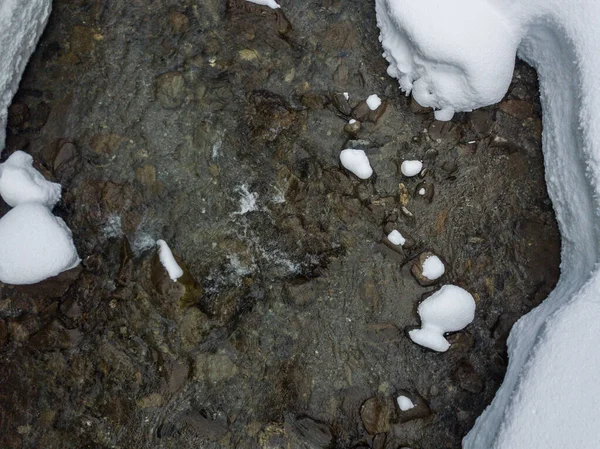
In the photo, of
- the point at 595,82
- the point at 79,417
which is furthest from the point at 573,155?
the point at 79,417

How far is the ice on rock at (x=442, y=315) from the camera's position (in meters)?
1.96

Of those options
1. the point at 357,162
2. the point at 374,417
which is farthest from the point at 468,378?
the point at 357,162

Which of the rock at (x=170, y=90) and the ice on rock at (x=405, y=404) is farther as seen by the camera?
the rock at (x=170, y=90)

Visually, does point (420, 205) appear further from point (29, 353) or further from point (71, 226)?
point (29, 353)

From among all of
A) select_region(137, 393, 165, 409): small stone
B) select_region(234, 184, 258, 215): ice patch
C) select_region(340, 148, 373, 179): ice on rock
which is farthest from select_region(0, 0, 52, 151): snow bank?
select_region(340, 148, 373, 179): ice on rock

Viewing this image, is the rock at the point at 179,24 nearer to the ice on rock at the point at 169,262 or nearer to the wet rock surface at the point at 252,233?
the wet rock surface at the point at 252,233

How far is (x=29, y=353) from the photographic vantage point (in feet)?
6.47

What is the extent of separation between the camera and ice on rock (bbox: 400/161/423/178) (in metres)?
2.08

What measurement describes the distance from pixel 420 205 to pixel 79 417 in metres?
1.53

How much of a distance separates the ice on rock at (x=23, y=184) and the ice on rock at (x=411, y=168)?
1342 mm

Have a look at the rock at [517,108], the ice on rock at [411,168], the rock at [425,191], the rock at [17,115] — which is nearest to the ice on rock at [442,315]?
the rock at [425,191]

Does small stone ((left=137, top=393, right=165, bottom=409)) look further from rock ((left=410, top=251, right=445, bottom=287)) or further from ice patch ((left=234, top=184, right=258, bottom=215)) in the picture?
rock ((left=410, top=251, right=445, bottom=287))

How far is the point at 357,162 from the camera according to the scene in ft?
6.76

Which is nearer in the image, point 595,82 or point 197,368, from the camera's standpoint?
point 595,82
